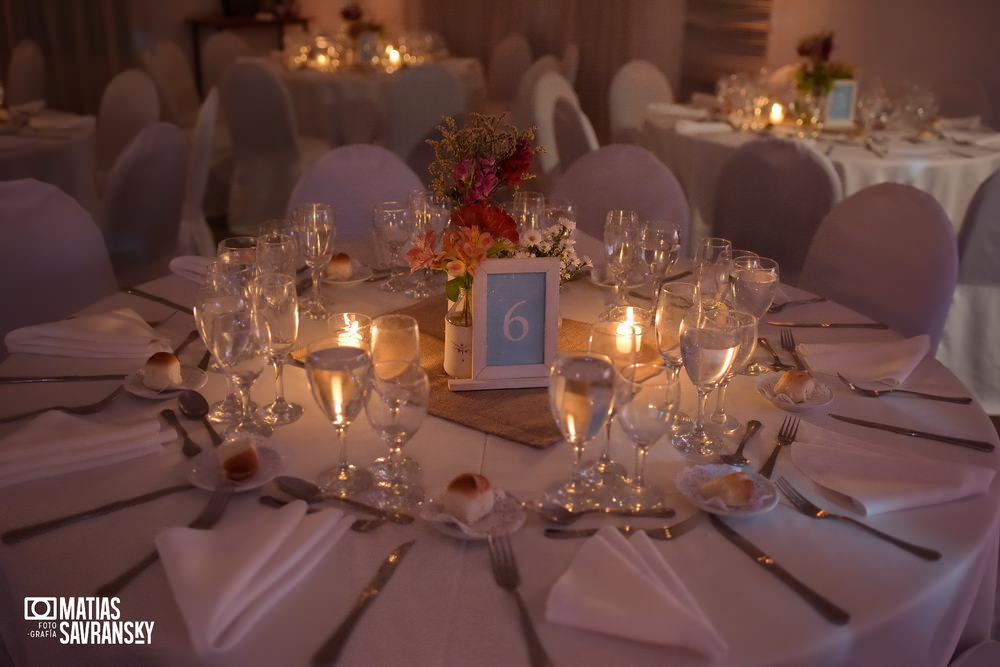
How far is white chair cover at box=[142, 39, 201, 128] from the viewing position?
5945 mm

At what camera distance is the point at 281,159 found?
17.0ft

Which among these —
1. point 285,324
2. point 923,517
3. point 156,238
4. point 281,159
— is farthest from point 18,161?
point 923,517

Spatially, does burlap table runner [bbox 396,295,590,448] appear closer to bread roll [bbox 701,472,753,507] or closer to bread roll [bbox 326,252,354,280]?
bread roll [bbox 701,472,753,507]

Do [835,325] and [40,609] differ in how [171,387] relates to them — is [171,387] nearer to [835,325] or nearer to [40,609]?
[40,609]

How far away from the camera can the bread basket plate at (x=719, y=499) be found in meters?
1.24

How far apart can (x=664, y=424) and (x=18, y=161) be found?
3.20 meters

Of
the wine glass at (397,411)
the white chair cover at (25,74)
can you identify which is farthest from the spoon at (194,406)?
the white chair cover at (25,74)

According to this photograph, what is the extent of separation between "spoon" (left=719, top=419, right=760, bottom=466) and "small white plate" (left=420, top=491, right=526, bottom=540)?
36 centimetres

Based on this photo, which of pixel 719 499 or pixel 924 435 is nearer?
pixel 719 499

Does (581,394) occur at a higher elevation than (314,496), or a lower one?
higher

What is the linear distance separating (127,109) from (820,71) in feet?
10.9

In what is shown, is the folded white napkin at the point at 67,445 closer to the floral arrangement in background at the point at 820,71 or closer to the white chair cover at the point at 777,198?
the white chair cover at the point at 777,198

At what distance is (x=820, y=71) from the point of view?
4.13 m

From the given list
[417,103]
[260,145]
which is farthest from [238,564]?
[260,145]
